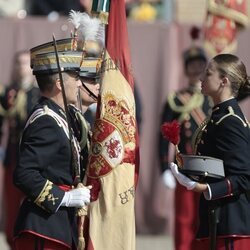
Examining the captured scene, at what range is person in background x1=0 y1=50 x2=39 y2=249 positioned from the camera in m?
10.2

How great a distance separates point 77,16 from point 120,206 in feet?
3.48

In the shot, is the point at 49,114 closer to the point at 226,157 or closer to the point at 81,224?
the point at 81,224

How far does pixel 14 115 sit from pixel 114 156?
4085mm

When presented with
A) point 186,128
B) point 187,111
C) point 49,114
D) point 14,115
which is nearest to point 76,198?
point 49,114

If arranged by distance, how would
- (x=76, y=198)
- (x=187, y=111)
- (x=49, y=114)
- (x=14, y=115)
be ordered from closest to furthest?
(x=76, y=198) < (x=49, y=114) < (x=187, y=111) < (x=14, y=115)

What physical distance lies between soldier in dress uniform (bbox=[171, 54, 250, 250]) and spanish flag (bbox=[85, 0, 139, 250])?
0.91 ft

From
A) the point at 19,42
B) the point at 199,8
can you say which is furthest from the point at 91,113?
the point at 199,8

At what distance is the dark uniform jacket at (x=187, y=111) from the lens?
949cm

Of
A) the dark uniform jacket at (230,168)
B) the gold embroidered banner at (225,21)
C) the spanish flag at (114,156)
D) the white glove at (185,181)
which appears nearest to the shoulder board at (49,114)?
the spanish flag at (114,156)

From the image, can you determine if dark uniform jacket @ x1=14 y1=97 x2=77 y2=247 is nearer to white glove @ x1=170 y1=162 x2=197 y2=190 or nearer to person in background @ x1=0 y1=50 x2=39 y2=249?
white glove @ x1=170 y1=162 x2=197 y2=190

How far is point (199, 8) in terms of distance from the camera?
13320mm

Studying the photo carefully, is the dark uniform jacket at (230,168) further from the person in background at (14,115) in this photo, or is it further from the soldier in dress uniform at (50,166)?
the person in background at (14,115)

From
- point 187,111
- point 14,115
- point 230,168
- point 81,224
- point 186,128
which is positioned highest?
point 230,168

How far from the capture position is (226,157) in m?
6.28
